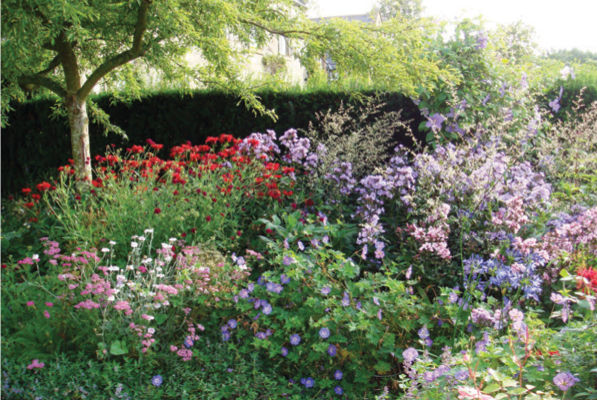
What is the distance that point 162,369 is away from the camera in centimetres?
279

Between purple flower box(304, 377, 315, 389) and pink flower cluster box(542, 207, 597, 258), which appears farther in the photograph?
pink flower cluster box(542, 207, 597, 258)

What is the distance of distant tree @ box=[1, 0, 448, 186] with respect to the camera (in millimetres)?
4449

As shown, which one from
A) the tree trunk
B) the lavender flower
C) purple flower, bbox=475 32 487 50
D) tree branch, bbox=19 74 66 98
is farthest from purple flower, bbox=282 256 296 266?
purple flower, bbox=475 32 487 50

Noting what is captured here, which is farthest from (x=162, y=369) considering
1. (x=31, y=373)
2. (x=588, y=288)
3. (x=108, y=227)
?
(x=588, y=288)

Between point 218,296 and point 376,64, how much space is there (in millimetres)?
2773

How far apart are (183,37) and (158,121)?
310 centimetres

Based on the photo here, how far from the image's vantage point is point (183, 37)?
5035mm

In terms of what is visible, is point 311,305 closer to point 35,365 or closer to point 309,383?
point 309,383

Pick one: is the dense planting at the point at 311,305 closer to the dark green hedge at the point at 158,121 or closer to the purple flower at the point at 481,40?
the purple flower at the point at 481,40

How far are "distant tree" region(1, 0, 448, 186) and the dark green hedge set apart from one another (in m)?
1.43

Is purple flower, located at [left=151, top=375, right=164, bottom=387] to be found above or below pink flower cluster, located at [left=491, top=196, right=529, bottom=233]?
below

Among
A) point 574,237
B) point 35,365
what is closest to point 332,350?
point 35,365

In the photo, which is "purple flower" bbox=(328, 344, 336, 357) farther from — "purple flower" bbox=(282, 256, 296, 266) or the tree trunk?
the tree trunk

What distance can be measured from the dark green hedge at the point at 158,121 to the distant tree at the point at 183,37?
4.69 ft
